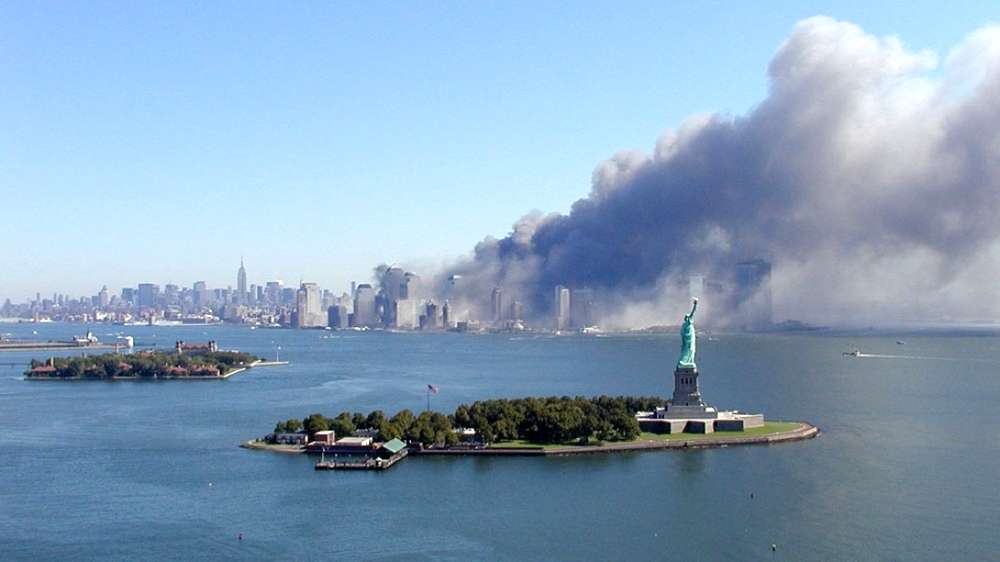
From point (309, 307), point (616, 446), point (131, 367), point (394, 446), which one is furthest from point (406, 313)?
point (616, 446)

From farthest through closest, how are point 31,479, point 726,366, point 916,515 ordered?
1. point 726,366
2. point 31,479
3. point 916,515

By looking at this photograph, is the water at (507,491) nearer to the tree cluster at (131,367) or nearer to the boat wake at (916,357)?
the tree cluster at (131,367)

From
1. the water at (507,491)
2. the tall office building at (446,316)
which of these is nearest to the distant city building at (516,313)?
the tall office building at (446,316)

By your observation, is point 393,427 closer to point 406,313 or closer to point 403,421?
point 403,421

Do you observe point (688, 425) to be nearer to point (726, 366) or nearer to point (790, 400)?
point (790, 400)

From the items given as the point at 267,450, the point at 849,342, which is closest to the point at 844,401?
the point at 267,450

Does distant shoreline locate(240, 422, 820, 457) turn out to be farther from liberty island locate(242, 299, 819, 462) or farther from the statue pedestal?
the statue pedestal
